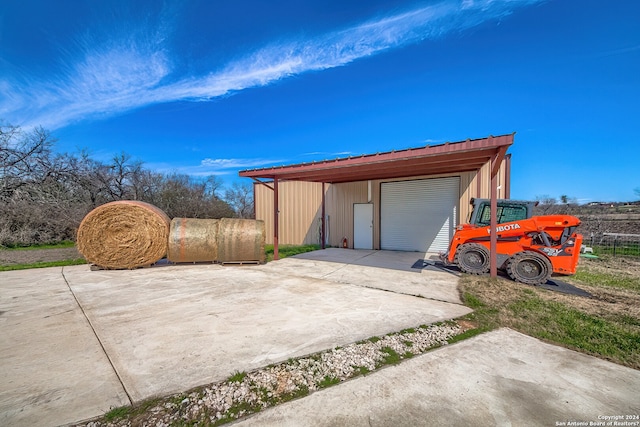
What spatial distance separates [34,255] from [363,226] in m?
12.2

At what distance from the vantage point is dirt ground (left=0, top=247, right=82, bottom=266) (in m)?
8.29

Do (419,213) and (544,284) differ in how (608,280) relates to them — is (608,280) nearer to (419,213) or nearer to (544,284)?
(544,284)

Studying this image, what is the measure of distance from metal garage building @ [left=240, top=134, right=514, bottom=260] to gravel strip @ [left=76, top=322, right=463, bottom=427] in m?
4.43

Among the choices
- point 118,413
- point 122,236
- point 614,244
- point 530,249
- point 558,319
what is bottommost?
point 118,413

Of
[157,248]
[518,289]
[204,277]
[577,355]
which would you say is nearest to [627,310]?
[518,289]

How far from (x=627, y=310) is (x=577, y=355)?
2.28 meters

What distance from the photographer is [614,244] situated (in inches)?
364

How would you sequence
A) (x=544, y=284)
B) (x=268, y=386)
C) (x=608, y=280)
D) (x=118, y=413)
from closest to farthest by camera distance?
(x=118, y=413)
(x=268, y=386)
(x=544, y=284)
(x=608, y=280)

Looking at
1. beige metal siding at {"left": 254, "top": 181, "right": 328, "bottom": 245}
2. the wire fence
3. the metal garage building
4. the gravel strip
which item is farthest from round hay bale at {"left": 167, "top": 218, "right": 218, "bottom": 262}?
the wire fence

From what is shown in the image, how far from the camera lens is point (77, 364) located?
2.62 m

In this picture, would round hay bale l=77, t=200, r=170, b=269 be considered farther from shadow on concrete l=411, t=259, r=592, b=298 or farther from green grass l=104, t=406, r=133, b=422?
shadow on concrete l=411, t=259, r=592, b=298

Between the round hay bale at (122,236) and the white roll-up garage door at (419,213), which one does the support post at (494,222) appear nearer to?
the white roll-up garage door at (419,213)

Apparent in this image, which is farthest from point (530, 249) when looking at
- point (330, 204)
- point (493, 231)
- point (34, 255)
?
point (34, 255)

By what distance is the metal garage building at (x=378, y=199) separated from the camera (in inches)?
320
